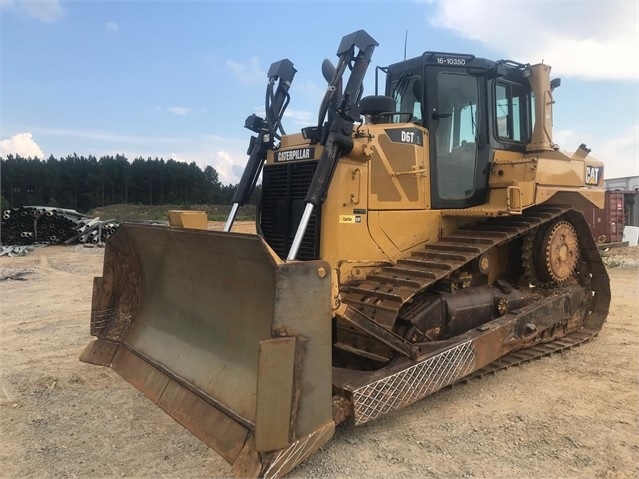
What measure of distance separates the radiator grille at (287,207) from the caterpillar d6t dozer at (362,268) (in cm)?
2

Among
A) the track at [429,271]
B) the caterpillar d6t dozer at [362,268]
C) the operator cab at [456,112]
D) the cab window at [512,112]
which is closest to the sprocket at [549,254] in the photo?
the caterpillar d6t dozer at [362,268]

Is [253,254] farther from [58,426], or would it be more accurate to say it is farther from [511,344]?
[511,344]

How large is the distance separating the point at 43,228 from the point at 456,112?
60.2ft

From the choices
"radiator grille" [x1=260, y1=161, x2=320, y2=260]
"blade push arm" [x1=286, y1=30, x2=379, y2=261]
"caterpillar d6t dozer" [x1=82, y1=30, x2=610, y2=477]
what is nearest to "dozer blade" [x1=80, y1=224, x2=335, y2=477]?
"caterpillar d6t dozer" [x1=82, y1=30, x2=610, y2=477]

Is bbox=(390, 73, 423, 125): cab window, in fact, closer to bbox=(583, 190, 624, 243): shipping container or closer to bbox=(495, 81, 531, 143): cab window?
bbox=(495, 81, 531, 143): cab window

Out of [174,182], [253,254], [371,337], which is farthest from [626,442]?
[174,182]

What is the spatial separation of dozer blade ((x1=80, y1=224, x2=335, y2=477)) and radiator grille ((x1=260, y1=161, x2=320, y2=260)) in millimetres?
1030

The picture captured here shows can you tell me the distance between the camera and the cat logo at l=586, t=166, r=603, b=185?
21.4 feet

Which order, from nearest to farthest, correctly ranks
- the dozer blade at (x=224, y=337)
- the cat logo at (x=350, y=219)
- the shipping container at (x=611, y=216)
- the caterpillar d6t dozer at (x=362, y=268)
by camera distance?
the dozer blade at (x=224, y=337) → the caterpillar d6t dozer at (x=362, y=268) → the cat logo at (x=350, y=219) → the shipping container at (x=611, y=216)

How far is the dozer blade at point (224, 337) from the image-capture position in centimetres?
296

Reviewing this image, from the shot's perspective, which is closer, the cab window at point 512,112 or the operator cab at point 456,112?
the operator cab at point 456,112

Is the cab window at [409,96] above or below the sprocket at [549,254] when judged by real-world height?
above

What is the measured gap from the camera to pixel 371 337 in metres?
4.15

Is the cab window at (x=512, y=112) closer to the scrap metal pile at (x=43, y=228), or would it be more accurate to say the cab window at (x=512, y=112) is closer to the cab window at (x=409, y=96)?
the cab window at (x=409, y=96)
